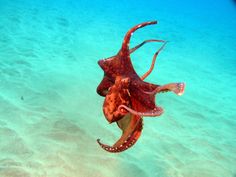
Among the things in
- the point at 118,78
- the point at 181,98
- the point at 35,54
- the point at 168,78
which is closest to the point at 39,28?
the point at 35,54

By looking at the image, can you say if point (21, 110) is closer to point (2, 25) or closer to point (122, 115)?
point (122, 115)

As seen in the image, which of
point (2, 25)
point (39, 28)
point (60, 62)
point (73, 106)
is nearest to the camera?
point (73, 106)

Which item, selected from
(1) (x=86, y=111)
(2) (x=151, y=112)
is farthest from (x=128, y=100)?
(1) (x=86, y=111)

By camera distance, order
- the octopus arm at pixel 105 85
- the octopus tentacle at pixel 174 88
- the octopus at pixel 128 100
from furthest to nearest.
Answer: the octopus arm at pixel 105 85 < the octopus at pixel 128 100 < the octopus tentacle at pixel 174 88

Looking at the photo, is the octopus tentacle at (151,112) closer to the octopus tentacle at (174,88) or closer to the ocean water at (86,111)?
the octopus tentacle at (174,88)

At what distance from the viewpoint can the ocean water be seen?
14.7ft

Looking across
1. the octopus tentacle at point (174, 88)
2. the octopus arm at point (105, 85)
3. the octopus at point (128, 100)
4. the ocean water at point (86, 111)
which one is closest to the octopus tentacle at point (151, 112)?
the octopus at point (128, 100)

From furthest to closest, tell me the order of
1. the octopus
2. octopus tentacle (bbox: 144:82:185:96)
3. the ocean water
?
the ocean water
the octopus
octopus tentacle (bbox: 144:82:185:96)

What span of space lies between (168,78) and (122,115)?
7.72m

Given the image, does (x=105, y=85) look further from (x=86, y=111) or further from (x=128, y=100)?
(x=86, y=111)

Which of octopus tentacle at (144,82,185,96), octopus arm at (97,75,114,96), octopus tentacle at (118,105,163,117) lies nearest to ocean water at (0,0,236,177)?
octopus arm at (97,75,114,96)

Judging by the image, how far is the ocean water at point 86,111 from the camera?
4477 millimetres

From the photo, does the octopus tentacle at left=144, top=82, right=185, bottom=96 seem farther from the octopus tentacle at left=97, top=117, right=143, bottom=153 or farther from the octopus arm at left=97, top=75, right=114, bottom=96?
the octopus arm at left=97, top=75, right=114, bottom=96

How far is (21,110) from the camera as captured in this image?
5.49m
